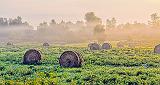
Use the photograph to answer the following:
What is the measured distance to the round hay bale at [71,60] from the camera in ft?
109

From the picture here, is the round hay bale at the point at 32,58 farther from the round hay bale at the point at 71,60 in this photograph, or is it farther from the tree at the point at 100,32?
the tree at the point at 100,32

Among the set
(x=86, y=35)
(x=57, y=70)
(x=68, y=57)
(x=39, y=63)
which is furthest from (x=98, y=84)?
(x=86, y=35)

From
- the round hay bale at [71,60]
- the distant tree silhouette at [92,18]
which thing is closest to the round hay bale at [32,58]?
the round hay bale at [71,60]

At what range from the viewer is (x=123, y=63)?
37500 mm

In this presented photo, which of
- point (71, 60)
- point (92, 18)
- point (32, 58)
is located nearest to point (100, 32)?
point (92, 18)

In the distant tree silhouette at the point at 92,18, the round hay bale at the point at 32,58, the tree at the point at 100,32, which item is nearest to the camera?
the round hay bale at the point at 32,58

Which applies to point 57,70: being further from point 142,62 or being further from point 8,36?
point 8,36

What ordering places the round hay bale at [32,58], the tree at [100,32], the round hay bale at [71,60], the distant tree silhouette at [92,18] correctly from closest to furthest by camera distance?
the round hay bale at [71,60] → the round hay bale at [32,58] → the tree at [100,32] → the distant tree silhouette at [92,18]

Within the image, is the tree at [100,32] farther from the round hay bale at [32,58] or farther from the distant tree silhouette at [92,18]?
the round hay bale at [32,58]

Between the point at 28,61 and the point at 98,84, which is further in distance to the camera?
the point at 28,61

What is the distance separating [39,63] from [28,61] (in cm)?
108

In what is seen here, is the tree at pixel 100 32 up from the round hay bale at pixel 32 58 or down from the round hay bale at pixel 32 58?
down

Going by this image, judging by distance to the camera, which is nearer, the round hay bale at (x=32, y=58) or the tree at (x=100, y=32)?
the round hay bale at (x=32, y=58)

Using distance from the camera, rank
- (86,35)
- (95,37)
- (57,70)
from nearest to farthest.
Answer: (57,70), (95,37), (86,35)
